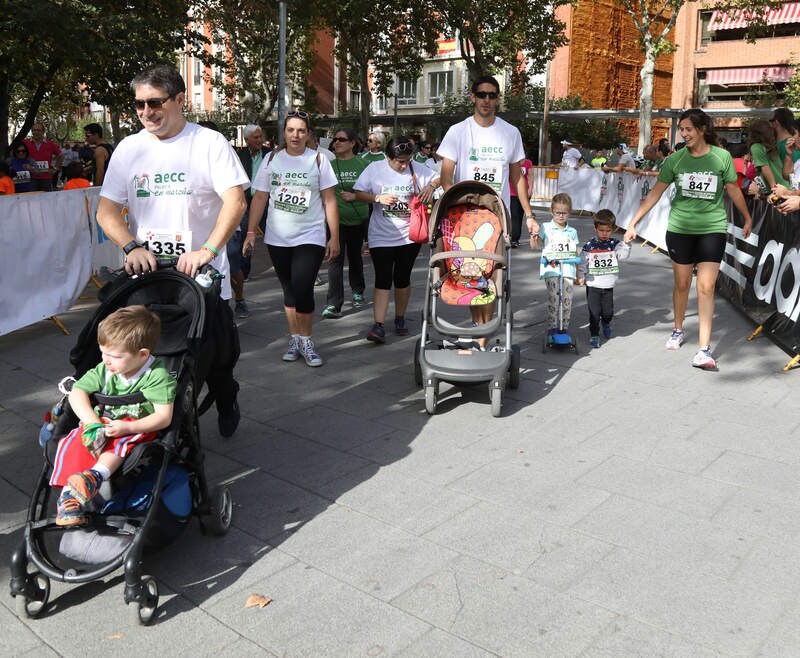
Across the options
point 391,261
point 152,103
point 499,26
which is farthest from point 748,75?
point 152,103

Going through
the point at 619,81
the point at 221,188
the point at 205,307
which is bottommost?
the point at 205,307

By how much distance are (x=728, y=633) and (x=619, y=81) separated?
51910 mm

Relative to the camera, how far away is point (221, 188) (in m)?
4.46

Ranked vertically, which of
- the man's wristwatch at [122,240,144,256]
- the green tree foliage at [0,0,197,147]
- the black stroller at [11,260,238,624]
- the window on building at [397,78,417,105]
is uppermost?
the window on building at [397,78,417,105]

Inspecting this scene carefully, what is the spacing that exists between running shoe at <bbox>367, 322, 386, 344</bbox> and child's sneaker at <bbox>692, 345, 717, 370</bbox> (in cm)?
266

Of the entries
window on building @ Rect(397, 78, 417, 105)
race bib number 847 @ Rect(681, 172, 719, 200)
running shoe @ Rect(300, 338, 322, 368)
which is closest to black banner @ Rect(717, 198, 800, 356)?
race bib number 847 @ Rect(681, 172, 719, 200)

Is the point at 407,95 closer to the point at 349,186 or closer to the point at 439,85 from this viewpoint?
the point at 439,85

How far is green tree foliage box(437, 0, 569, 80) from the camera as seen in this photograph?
33062 millimetres

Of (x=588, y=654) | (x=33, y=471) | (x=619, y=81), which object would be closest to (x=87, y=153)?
(x=33, y=471)

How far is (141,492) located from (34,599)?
1.76 feet

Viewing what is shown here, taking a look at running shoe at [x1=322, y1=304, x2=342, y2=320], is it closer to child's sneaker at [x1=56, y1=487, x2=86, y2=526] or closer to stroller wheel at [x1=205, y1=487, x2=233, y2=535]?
stroller wheel at [x1=205, y1=487, x2=233, y2=535]

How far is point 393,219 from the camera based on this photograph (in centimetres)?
768

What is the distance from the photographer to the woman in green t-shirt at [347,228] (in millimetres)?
8930

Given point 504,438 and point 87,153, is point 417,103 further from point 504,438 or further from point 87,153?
point 504,438
